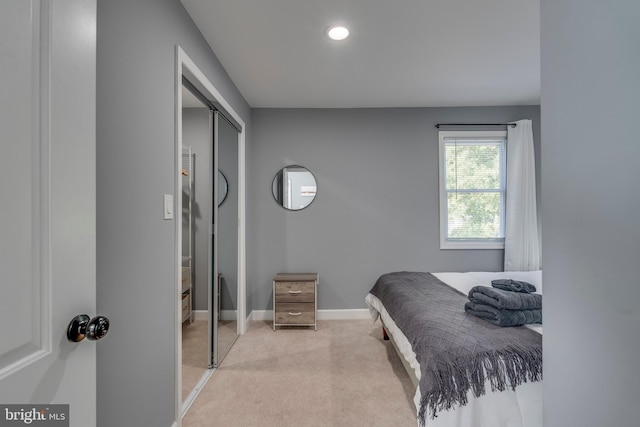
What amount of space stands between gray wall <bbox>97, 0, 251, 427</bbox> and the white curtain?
3658 mm

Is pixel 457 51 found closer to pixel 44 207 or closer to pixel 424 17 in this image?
pixel 424 17

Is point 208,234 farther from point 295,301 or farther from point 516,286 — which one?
point 516,286

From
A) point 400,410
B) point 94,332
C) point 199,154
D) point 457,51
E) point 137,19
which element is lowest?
point 400,410

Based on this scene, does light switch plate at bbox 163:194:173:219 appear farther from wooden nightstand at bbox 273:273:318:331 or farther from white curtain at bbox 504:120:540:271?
white curtain at bbox 504:120:540:271

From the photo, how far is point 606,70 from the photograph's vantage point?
668 millimetres

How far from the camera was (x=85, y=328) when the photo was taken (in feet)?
2.25

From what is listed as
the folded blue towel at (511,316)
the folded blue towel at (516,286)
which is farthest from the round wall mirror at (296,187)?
the folded blue towel at (511,316)

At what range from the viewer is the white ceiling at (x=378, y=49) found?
1.84 metres

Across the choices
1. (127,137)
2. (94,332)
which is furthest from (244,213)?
(94,332)

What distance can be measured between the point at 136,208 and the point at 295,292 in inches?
84.6

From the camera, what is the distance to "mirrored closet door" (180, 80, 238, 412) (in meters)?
2.42

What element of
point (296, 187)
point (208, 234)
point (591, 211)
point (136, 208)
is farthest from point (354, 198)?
point (591, 211)

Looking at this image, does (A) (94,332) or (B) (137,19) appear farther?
(B) (137,19)

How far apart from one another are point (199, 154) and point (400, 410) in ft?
8.84
